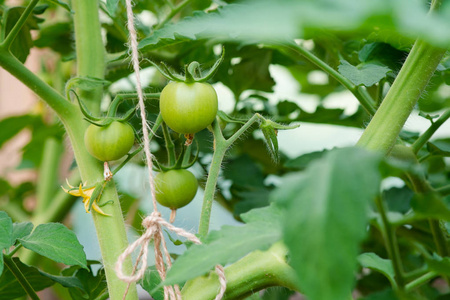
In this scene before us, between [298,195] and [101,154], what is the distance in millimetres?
268

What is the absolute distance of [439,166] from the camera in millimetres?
874

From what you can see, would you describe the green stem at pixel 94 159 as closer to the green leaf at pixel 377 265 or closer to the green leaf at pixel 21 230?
the green leaf at pixel 21 230

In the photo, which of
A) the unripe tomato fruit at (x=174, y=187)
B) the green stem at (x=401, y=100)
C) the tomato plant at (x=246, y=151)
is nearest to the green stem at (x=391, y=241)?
the tomato plant at (x=246, y=151)

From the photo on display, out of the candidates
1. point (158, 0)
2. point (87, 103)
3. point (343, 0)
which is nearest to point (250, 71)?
point (158, 0)

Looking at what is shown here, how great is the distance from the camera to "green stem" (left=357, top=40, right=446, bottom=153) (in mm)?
381

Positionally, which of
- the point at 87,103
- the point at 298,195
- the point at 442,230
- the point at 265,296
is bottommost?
the point at 265,296

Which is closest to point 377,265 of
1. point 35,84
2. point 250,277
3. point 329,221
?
point 250,277

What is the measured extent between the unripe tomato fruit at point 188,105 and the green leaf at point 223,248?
0.12m

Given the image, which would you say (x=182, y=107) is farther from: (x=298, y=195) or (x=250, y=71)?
(x=250, y=71)

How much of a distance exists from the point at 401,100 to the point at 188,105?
173 millimetres

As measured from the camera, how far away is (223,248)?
0.88 ft

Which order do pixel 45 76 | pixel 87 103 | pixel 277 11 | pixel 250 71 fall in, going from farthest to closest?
pixel 45 76, pixel 250 71, pixel 87 103, pixel 277 11

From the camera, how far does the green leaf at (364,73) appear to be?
0.43 meters

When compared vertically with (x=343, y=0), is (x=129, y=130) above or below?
below
